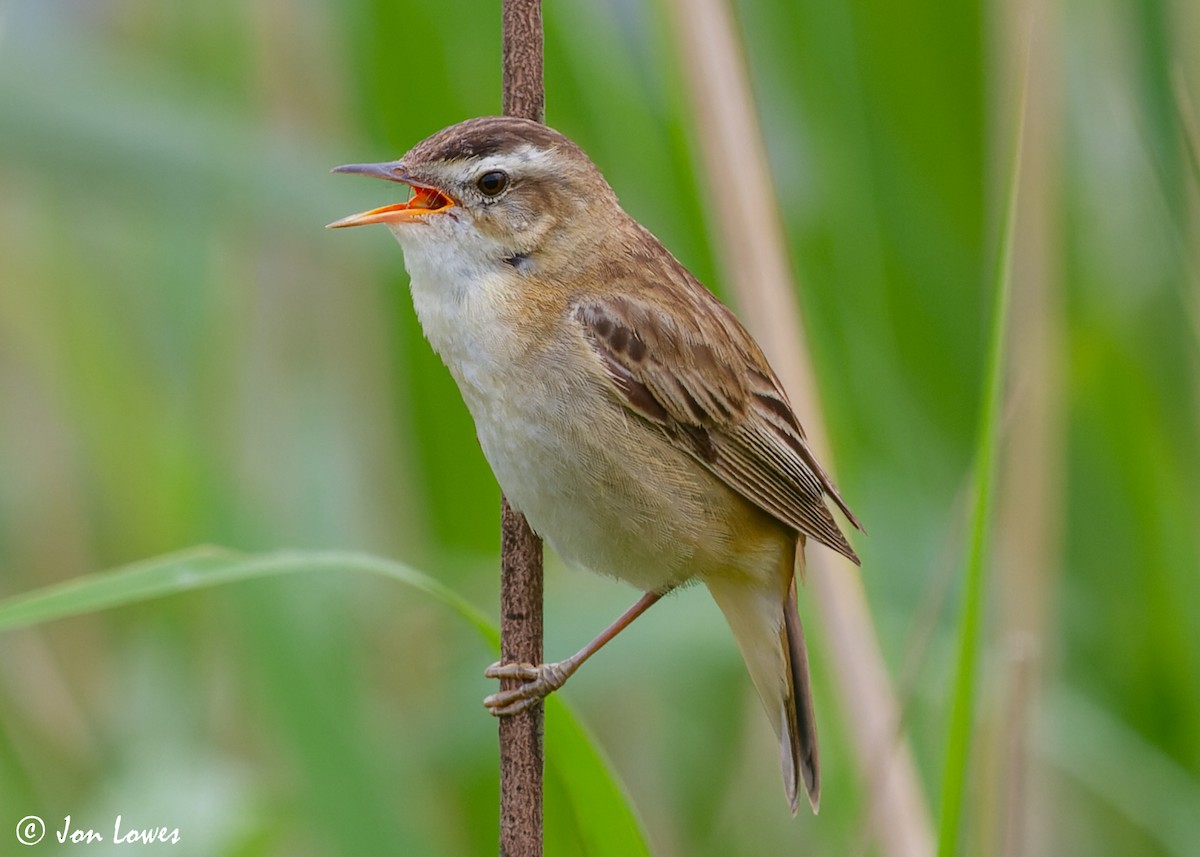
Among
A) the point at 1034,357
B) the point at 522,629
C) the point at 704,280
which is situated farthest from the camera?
the point at 704,280

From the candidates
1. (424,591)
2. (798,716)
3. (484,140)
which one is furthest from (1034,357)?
(424,591)

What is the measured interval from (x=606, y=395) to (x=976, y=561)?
95 centimetres

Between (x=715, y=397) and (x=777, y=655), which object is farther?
(x=777, y=655)

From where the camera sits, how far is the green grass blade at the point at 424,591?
6.02ft

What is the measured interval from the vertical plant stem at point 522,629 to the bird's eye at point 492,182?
22 centimetres

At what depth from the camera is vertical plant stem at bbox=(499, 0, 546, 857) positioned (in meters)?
2.04

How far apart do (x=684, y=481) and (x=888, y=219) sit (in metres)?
0.83

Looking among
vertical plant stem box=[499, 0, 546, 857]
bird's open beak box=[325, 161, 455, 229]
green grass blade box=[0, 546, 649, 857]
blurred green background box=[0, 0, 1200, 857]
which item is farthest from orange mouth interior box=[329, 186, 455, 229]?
green grass blade box=[0, 546, 649, 857]

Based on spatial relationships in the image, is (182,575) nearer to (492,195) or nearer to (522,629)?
(522,629)

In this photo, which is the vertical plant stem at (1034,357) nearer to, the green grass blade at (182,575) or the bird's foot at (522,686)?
the bird's foot at (522,686)

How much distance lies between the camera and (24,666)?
131 inches

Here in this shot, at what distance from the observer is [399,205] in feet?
8.43

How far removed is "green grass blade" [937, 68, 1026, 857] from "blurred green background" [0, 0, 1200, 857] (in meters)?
0.78

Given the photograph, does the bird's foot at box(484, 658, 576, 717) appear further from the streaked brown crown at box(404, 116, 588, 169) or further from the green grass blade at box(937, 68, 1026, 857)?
the streaked brown crown at box(404, 116, 588, 169)
